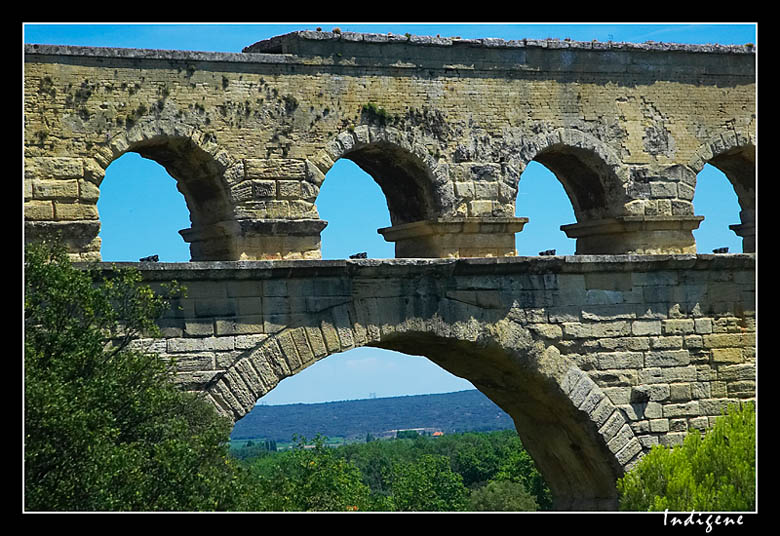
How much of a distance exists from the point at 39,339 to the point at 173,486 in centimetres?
183

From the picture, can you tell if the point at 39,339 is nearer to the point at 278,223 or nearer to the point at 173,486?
the point at 173,486

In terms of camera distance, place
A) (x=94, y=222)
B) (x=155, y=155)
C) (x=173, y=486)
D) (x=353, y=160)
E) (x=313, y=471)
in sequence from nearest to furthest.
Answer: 1. (x=173, y=486)
2. (x=94, y=222)
3. (x=155, y=155)
4. (x=353, y=160)
5. (x=313, y=471)

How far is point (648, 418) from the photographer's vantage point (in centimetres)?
1731

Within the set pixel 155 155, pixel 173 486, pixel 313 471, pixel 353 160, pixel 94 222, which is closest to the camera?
pixel 173 486

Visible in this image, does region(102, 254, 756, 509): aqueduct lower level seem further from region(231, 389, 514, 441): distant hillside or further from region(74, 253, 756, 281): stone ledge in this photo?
region(231, 389, 514, 441): distant hillside

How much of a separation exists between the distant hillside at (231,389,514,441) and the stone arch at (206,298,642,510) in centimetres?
10211

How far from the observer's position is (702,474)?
15.6m

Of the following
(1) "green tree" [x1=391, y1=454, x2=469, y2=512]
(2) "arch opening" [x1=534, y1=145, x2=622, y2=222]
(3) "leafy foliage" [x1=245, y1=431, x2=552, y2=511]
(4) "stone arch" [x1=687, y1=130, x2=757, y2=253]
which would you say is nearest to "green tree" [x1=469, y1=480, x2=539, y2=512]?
(3) "leafy foliage" [x1=245, y1=431, x2=552, y2=511]

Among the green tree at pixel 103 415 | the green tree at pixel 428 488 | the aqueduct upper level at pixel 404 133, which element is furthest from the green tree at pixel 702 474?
the green tree at pixel 428 488

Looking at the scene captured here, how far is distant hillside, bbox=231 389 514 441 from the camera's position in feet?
429

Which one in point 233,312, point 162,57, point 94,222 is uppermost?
point 162,57

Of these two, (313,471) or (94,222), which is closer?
(94,222)

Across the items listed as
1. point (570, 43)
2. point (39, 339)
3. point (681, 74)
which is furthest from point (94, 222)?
point (681, 74)

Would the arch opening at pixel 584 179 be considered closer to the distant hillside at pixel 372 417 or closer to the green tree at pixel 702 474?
the green tree at pixel 702 474
